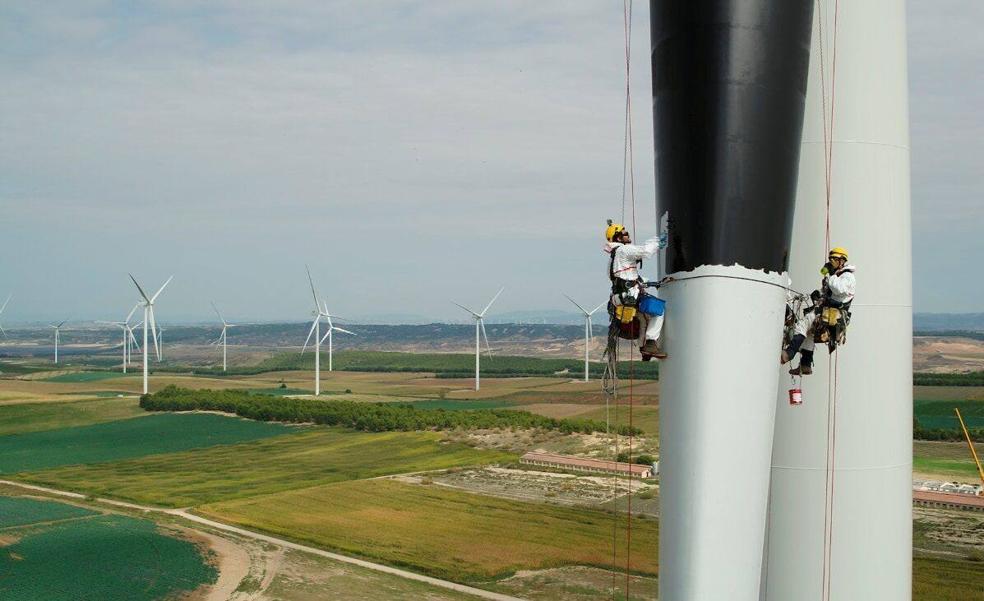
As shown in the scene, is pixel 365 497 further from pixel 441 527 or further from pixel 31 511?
pixel 31 511

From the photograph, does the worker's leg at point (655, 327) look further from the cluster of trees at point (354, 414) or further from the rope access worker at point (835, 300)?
the cluster of trees at point (354, 414)

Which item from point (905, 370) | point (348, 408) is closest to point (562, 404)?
point (348, 408)

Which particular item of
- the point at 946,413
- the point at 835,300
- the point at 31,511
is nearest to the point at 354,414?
the point at 31,511

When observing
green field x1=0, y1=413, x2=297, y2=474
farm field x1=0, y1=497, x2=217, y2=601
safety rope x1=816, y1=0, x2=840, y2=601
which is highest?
safety rope x1=816, y1=0, x2=840, y2=601

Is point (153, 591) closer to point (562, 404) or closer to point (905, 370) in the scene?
point (905, 370)

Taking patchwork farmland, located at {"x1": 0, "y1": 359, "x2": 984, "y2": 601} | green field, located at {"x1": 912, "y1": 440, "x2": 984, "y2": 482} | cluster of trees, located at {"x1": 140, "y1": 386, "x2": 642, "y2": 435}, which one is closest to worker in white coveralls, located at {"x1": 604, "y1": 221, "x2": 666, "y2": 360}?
patchwork farmland, located at {"x1": 0, "y1": 359, "x2": 984, "y2": 601}

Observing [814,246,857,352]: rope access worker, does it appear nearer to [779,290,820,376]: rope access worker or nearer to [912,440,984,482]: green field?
[779,290,820,376]: rope access worker
